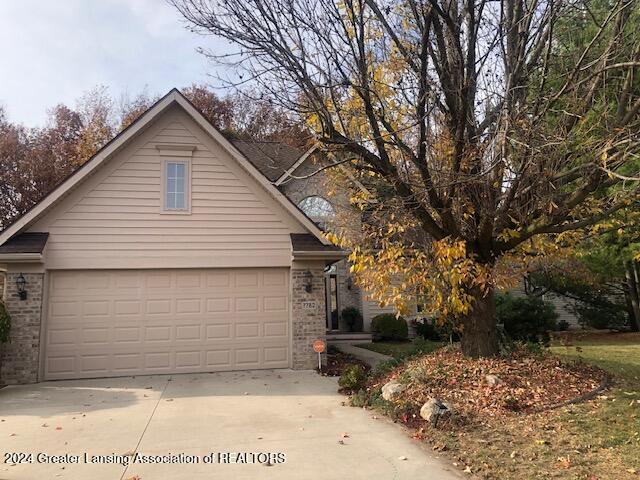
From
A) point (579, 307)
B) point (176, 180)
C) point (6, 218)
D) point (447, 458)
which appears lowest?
point (447, 458)

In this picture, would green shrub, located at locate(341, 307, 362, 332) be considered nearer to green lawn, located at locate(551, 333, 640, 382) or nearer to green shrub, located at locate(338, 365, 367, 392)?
green lawn, located at locate(551, 333, 640, 382)

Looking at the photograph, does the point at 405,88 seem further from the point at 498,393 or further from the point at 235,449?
the point at 235,449

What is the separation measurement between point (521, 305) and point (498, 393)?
9.02 m

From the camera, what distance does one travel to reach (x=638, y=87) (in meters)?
8.54

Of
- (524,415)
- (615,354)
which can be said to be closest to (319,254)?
(524,415)

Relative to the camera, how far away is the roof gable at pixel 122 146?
36.2 ft

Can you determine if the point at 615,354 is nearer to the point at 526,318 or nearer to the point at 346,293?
the point at 526,318

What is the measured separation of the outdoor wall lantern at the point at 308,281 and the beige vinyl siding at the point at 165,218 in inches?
23.3

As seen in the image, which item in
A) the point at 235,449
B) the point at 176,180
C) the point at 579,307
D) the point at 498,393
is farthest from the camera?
the point at 579,307

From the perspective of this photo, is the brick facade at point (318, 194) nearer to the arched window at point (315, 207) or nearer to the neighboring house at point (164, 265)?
the arched window at point (315, 207)

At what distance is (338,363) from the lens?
40.9 feet

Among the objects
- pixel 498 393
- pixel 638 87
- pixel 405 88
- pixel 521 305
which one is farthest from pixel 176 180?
pixel 521 305

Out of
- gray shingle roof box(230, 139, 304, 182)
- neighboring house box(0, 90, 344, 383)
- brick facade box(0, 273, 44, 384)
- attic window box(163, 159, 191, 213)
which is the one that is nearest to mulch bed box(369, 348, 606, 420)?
neighboring house box(0, 90, 344, 383)

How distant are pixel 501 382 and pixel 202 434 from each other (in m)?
4.38
